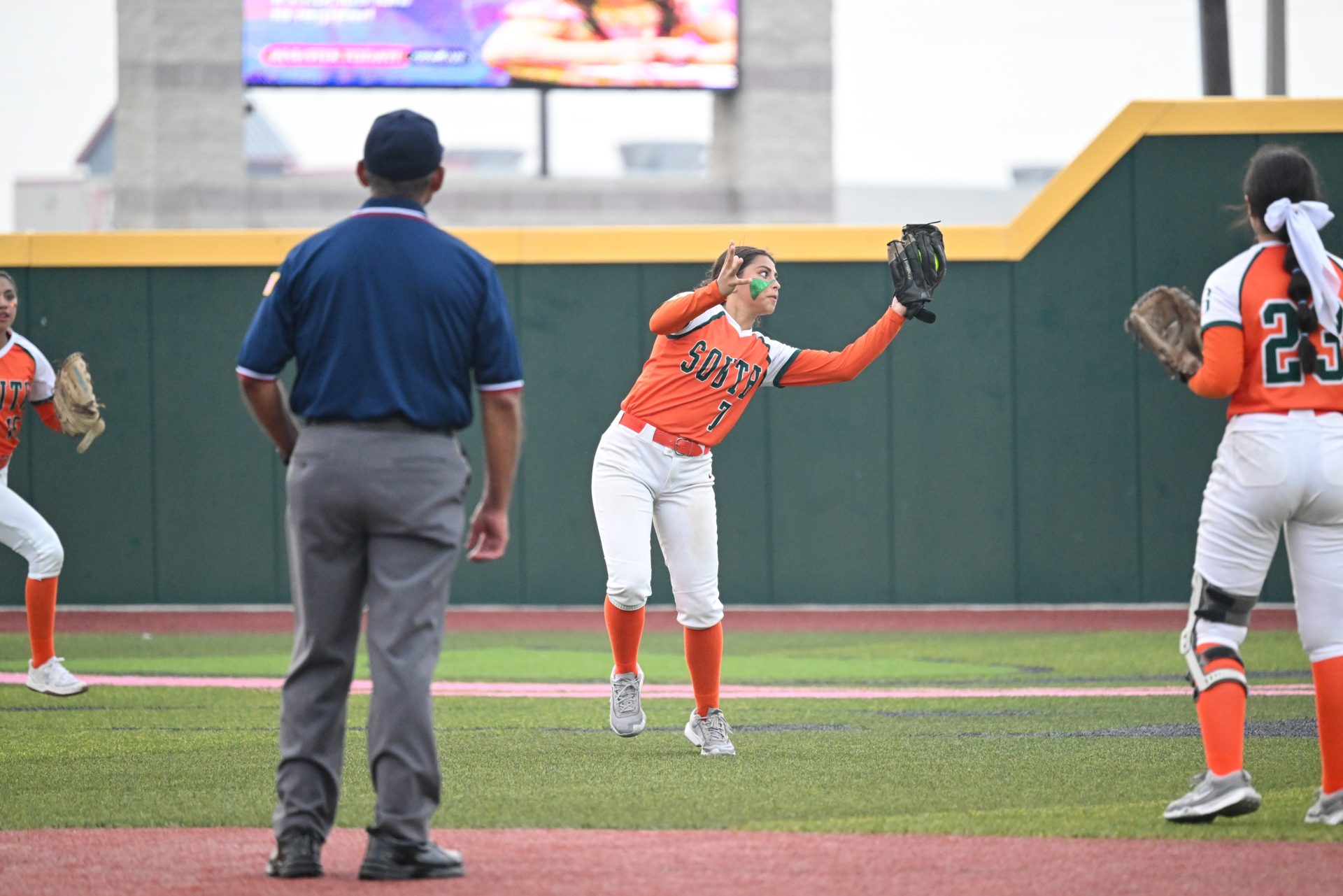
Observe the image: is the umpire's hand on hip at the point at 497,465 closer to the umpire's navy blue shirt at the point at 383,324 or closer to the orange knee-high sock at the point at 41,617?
the umpire's navy blue shirt at the point at 383,324

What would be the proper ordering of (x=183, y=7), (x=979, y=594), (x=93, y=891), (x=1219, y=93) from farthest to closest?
(x=183, y=7)
(x=1219, y=93)
(x=979, y=594)
(x=93, y=891)

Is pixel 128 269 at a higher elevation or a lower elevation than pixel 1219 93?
lower

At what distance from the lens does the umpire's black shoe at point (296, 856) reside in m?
4.56

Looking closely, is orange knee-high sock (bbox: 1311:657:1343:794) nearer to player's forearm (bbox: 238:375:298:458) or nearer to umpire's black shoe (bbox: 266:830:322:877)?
umpire's black shoe (bbox: 266:830:322:877)

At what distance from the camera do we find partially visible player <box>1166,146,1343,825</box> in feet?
17.0

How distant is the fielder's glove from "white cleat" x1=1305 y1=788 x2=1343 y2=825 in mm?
2573

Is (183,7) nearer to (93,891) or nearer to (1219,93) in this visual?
(1219,93)

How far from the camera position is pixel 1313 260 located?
5215 mm

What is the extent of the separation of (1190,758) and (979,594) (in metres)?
7.17

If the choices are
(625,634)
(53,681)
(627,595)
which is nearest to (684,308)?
(627,595)

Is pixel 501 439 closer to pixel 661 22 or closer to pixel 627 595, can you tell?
pixel 627 595

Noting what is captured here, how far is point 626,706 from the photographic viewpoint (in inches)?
280

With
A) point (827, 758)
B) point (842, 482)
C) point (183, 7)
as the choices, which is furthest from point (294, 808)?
point (183, 7)

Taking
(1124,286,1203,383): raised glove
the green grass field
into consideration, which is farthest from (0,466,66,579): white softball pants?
(1124,286,1203,383): raised glove
